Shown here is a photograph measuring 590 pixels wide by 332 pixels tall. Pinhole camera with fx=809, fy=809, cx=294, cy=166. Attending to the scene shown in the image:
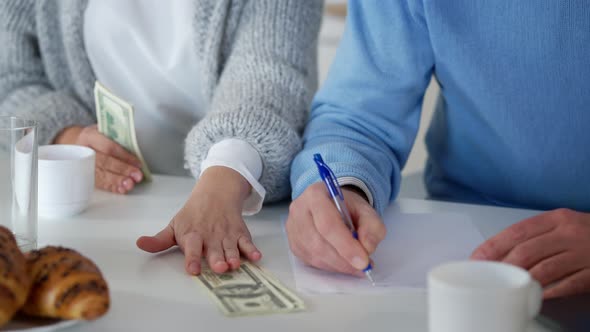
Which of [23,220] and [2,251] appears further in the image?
[23,220]

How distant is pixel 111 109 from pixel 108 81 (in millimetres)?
224

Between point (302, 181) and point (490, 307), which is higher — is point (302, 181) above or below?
below

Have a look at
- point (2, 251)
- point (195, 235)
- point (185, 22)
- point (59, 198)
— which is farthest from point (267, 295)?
point (185, 22)

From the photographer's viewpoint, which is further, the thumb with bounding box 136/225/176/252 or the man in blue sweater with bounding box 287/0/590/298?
the man in blue sweater with bounding box 287/0/590/298

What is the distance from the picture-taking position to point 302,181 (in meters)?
0.98

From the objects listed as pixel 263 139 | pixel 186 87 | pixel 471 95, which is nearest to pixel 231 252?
pixel 263 139

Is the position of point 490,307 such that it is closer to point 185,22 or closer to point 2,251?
point 2,251

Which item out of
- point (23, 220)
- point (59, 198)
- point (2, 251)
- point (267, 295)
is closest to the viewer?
point (2, 251)

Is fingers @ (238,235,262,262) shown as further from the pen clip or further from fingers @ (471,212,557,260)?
fingers @ (471,212,557,260)

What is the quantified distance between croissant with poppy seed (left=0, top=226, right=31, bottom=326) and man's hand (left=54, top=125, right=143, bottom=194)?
0.48 m

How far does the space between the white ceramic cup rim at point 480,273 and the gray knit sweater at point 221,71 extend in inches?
20.6

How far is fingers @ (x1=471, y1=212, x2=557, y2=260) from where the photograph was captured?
30.8 inches

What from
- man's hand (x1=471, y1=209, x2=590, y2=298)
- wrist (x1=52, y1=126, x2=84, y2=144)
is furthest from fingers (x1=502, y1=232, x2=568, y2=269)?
wrist (x1=52, y1=126, x2=84, y2=144)

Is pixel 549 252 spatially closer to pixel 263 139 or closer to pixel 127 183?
pixel 263 139
